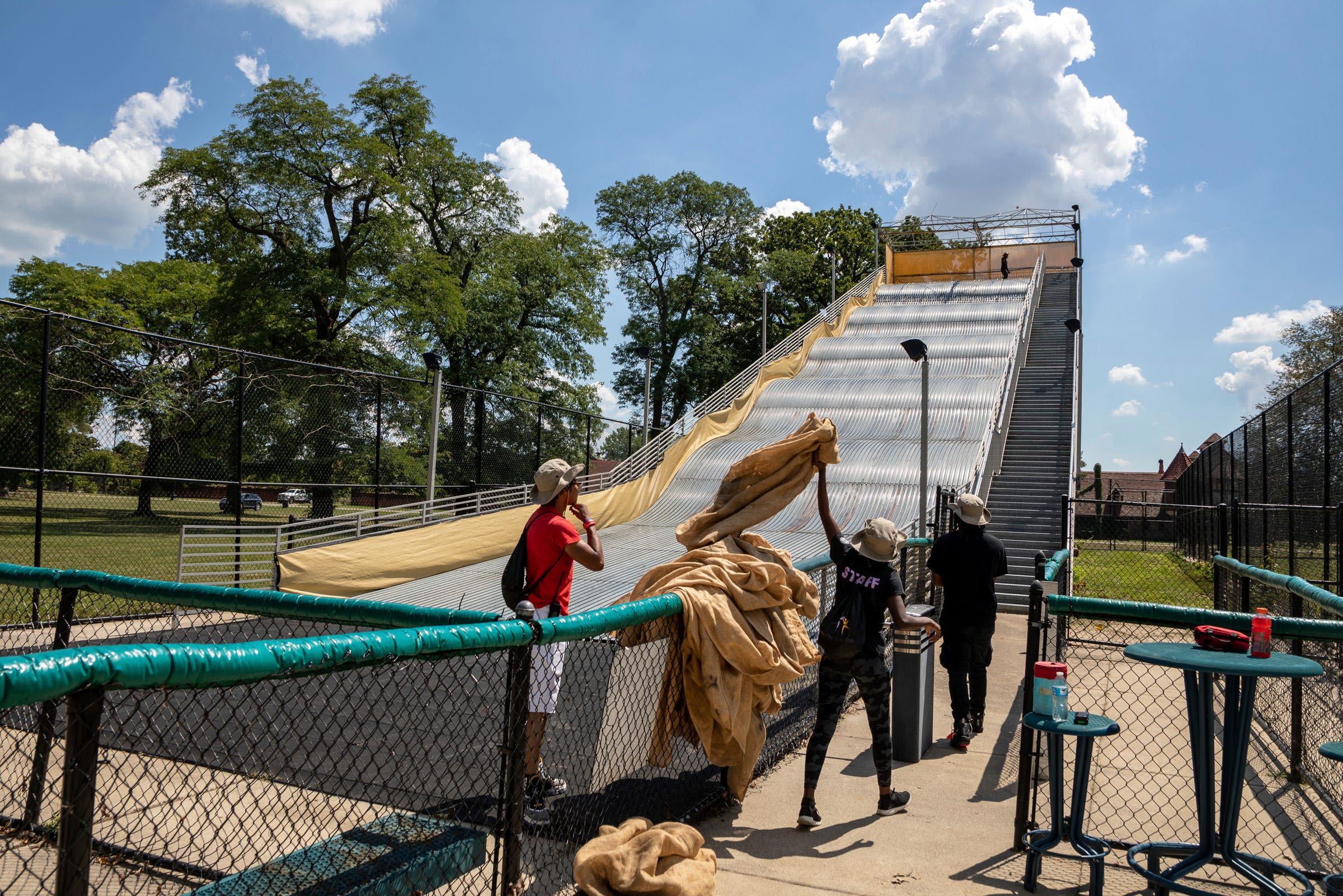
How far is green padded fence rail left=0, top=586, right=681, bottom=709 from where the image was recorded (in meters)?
1.72

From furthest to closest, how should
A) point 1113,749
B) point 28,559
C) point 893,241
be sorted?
1. point 893,241
2. point 28,559
3. point 1113,749

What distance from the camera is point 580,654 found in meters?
8.00

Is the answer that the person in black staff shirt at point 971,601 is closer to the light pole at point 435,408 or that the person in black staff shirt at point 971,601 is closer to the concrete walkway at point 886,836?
the concrete walkway at point 886,836

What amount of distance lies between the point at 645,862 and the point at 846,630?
82.2 inches

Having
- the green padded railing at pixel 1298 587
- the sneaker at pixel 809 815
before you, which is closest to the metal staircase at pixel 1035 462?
the green padded railing at pixel 1298 587

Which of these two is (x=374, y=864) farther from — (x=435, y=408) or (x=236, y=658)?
(x=435, y=408)

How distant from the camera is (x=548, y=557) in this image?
17.3 feet

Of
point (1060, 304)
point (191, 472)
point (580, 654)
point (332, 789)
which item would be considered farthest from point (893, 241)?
point (332, 789)

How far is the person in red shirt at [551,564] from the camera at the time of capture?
4.88 metres

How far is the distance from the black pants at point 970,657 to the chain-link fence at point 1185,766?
2.26ft

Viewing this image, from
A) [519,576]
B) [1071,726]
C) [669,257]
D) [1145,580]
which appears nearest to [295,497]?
[519,576]

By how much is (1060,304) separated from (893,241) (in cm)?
1397

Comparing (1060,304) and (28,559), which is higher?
(1060,304)

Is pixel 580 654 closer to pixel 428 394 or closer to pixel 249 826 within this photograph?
pixel 249 826
